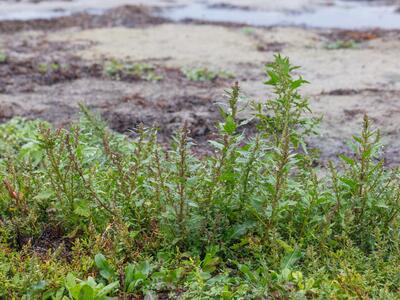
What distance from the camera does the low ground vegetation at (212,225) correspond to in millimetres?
3189

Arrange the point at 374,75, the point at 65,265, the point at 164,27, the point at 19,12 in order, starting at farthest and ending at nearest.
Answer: the point at 19,12
the point at 164,27
the point at 374,75
the point at 65,265

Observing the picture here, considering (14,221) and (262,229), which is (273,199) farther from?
(14,221)

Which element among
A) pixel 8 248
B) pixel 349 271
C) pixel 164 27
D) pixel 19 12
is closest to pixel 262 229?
pixel 349 271

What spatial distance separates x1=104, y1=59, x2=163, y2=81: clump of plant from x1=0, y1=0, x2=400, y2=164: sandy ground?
123 mm

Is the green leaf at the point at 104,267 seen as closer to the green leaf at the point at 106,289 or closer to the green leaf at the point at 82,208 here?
the green leaf at the point at 106,289

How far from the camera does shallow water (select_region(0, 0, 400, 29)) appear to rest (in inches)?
617

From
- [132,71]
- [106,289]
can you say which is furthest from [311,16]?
[106,289]

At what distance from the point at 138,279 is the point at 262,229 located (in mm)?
773

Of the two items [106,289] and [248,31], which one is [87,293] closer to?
[106,289]

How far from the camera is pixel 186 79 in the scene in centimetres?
887

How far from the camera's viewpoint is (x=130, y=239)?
139 inches

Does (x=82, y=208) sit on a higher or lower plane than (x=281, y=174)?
lower

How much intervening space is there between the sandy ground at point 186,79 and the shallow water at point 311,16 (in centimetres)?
194

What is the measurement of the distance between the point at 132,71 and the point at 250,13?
9176mm
